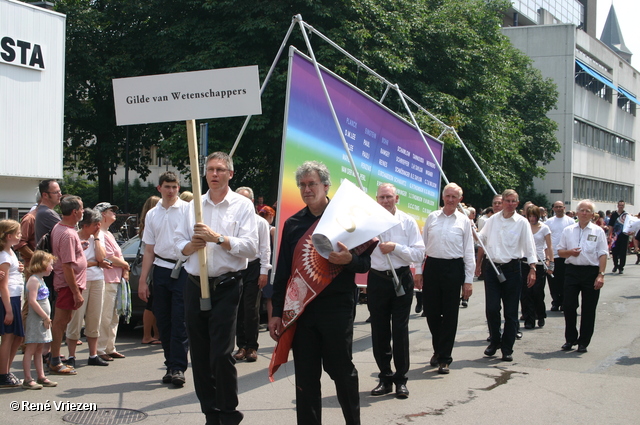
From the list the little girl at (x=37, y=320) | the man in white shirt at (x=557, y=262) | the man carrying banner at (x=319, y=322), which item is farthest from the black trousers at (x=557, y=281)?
the little girl at (x=37, y=320)

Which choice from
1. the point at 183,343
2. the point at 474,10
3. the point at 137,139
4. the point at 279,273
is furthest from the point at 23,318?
the point at 474,10

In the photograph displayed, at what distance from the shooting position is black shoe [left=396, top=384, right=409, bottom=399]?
245 inches

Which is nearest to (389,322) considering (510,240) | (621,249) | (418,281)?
(418,281)

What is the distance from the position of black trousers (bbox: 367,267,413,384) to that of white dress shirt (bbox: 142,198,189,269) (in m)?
2.00

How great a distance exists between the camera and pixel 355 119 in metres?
8.77

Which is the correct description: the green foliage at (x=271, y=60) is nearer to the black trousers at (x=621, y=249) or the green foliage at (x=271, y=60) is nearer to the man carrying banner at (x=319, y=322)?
the black trousers at (x=621, y=249)

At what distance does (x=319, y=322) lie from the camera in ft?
15.0

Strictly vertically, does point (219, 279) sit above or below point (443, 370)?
above

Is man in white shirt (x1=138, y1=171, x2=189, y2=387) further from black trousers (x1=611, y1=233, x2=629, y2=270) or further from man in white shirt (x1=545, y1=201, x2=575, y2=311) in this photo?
black trousers (x1=611, y1=233, x2=629, y2=270)

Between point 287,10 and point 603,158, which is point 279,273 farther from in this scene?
point 603,158

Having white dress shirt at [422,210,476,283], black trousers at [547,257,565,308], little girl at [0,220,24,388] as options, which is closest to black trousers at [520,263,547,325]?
black trousers at [547,257,565,308]

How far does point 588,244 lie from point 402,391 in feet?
12.8

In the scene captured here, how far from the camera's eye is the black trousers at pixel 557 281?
1226cm

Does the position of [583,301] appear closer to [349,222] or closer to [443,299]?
[443,299]
